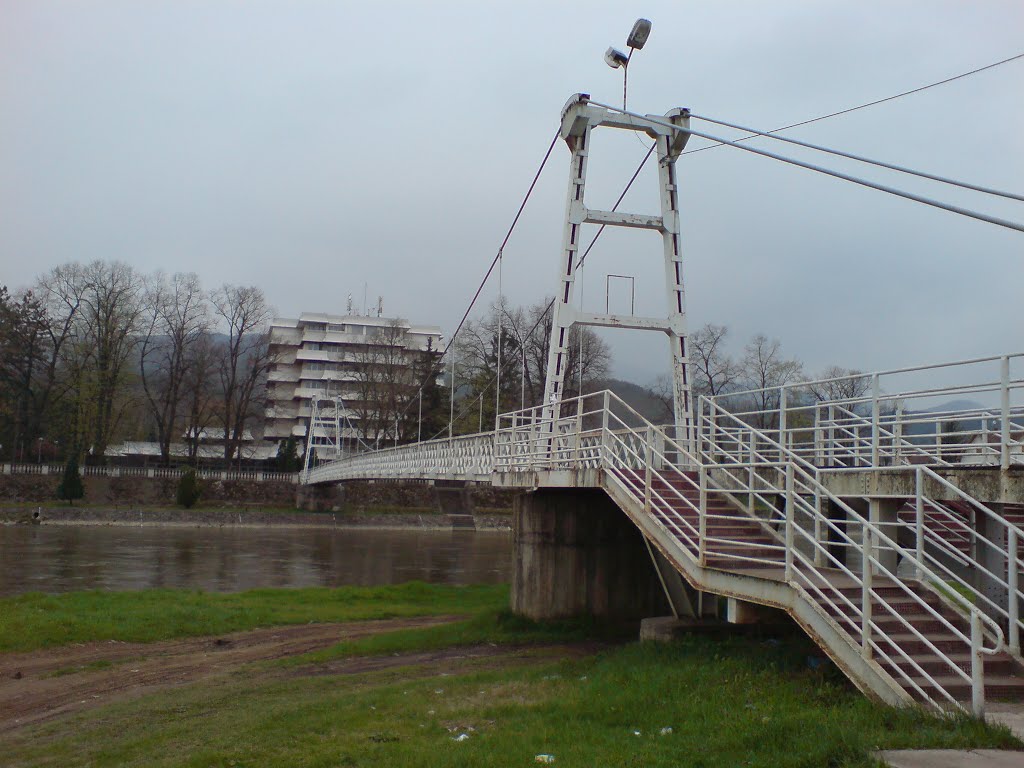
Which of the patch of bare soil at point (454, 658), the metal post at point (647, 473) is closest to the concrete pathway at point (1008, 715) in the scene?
the metal post at point (647, 473)

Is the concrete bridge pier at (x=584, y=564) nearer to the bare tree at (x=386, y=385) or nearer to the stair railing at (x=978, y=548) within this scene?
the stair railing at (x=978, y=548)

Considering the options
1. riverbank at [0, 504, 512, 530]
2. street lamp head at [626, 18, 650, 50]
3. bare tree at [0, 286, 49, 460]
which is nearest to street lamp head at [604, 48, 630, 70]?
street lamp head at [626, 18, 650, 50]

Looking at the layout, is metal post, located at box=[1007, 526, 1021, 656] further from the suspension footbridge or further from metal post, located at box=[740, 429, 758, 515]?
metal post, located at box=[740, 429, 758, 515]

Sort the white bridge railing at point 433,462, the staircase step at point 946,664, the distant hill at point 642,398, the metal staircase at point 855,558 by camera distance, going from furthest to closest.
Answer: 1. the distant hill at point 642,398
2. the white bridge railing at point 433,462
3. the staircase step at point 946,664
4. the metal staircase at point 855,558

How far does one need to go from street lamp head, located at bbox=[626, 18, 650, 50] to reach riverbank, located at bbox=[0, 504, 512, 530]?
3850 centimetres

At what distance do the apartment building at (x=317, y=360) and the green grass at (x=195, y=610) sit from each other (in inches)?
1711

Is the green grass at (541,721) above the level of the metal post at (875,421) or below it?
below

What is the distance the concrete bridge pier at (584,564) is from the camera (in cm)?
1554

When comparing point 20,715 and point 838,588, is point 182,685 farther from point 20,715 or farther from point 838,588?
point 838,588

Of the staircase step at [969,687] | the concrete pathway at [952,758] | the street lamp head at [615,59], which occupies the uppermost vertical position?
the street lamp head at [615,59]

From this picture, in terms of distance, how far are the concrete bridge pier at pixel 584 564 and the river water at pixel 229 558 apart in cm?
1121

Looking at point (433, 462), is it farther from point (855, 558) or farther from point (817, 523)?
point (817, 523)

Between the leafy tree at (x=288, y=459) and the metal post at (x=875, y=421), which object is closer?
the metal post at (x=875, y=421)

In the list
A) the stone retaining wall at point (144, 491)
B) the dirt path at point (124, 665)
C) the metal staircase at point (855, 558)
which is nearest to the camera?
the metal staircase at point (855, 558)
